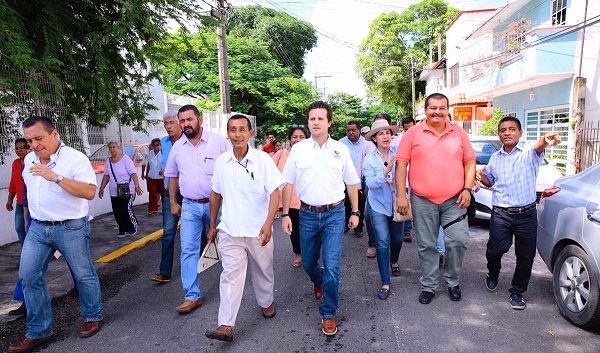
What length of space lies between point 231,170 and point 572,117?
40.1 feet

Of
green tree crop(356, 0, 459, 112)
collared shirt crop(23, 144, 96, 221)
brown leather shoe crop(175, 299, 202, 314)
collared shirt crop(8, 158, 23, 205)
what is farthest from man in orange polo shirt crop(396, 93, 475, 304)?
green tree crop(356, 0, 459, 112)

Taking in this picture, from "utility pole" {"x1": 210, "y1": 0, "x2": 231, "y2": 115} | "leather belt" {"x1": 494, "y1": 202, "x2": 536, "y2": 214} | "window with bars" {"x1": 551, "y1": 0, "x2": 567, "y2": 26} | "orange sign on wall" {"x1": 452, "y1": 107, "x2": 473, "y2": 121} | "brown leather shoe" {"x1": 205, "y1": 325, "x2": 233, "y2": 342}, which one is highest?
"window with bars" {"x1": 551, "y1": 0, "x2": 567, "y2": 26}

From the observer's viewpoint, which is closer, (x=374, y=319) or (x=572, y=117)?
(x=374, y=319)

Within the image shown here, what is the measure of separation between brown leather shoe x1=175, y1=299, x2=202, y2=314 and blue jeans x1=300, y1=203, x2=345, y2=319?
122 centimetres

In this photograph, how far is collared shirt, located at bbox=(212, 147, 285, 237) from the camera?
3.38m

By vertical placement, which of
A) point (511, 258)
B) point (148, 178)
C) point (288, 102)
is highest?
point (288, 102)

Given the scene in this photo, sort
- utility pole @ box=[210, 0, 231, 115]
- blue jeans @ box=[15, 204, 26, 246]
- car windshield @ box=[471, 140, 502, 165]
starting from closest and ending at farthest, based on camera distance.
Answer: blue jeans @ box=[15, 204, 26, 246], car windshield @ box=[471, 140, 502, 165], utility pole @ box=[210, 0, 231, 115]

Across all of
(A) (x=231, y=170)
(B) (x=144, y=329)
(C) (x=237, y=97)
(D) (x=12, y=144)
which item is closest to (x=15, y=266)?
(D) (x=12, y=144)

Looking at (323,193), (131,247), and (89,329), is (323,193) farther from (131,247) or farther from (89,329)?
(131,247)

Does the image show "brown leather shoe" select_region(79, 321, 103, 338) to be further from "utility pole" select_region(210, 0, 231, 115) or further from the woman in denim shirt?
"utility pole" select_region(210, 0, 231, 115)

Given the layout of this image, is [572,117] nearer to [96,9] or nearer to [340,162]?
[340,162]

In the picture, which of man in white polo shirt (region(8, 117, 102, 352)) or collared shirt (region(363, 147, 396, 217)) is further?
collared shirt (region(363, 147, 396, 217))

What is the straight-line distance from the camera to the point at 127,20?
489 centimetres

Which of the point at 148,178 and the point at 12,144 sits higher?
the point at 12,144
